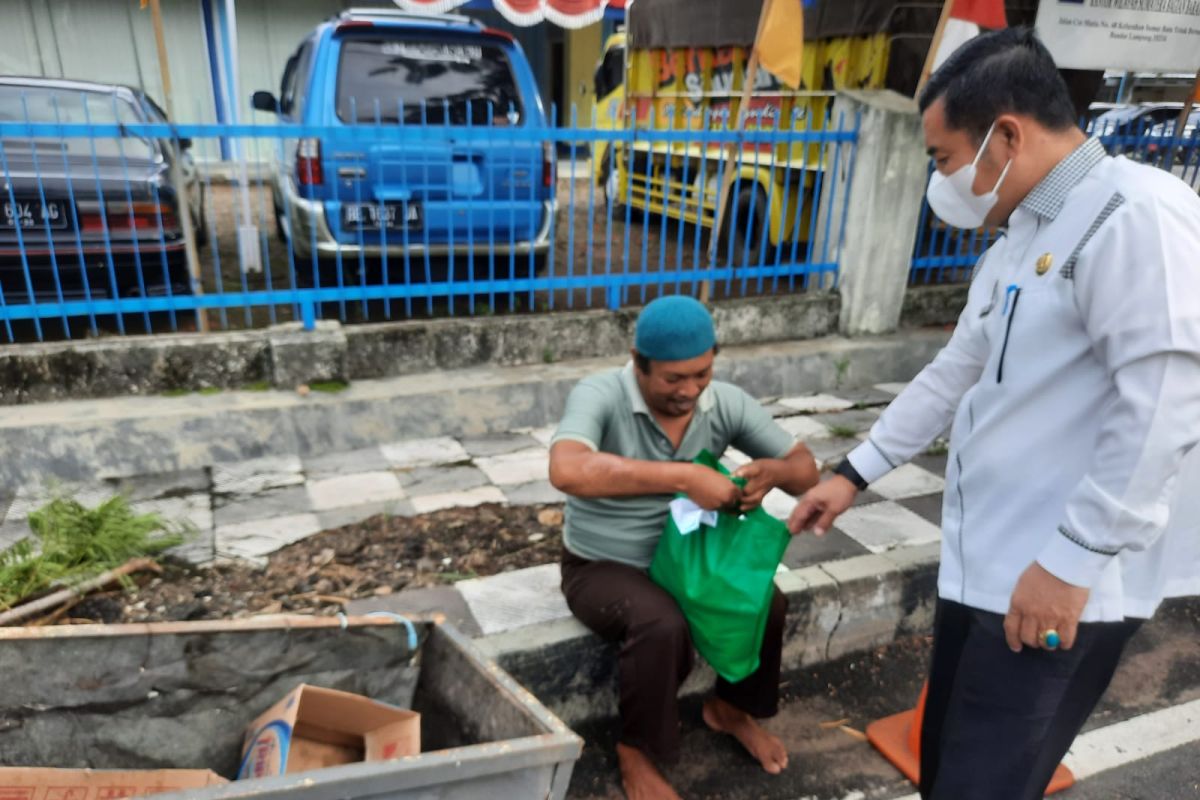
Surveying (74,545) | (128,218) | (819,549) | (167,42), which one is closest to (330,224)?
(128,218)

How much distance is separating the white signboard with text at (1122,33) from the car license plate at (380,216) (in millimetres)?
4133

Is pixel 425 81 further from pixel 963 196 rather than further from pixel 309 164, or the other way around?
pixel 963 196

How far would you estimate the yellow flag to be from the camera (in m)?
5.16

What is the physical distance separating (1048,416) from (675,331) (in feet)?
3.16

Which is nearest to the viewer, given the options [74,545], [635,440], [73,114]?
[635,440]

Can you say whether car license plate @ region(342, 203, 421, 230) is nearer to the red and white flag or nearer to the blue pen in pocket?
the red and white flag

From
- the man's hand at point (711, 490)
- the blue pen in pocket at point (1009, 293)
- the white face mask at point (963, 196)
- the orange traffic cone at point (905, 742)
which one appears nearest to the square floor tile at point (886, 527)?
the orange traffic cone at point (905, 742)

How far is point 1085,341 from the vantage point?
1.44m

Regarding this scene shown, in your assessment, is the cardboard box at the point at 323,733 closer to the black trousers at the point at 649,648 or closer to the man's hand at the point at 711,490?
the black trousers at the point at 649,648

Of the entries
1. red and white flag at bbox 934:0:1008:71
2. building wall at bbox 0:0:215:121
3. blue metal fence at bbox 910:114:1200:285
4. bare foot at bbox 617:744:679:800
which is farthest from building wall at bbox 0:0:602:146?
bare foot at bbox 617:744:679:800

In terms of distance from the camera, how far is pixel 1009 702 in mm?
1615

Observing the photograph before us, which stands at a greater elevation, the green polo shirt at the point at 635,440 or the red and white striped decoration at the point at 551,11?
the red and white striped decoration at the point at 551,11

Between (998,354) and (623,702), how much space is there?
1.40 m

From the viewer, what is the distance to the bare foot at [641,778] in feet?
7.55
